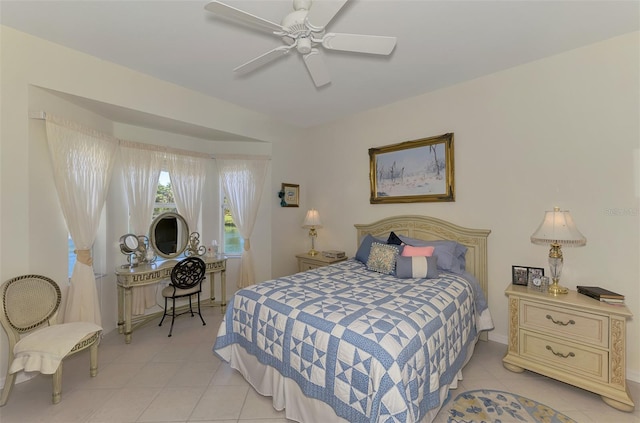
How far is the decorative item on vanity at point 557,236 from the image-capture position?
2.08 metres

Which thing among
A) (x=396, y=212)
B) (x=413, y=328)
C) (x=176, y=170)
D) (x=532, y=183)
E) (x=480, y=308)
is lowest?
(x=480, y=308)

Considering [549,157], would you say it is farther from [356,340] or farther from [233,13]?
[233,13]

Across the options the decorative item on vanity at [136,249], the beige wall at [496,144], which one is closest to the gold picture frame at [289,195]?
the beige wall at [496,144]

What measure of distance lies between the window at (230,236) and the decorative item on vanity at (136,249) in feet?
3.34

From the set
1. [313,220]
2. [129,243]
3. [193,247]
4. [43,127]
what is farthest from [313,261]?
[43,127]

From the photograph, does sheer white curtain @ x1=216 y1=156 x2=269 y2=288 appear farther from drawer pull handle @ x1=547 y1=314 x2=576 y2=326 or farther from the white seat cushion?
drawer pull handle @ x1=547 y1=314 x2=576 y2=326

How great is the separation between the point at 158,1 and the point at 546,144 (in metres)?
3.46

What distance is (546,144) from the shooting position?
251 cm

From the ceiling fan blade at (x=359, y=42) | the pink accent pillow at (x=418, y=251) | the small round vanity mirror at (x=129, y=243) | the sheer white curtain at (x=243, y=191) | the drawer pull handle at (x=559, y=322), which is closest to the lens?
the ceiling fan blade at (x=359, y=42)

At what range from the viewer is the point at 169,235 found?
3.61m

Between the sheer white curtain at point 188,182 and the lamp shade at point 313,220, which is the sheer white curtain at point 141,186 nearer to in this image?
the sheer white curtain at point 188,182

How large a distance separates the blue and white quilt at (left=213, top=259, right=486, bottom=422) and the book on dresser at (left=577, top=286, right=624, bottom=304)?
83cm

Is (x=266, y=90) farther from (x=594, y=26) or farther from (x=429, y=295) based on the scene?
(x=594, y=26)

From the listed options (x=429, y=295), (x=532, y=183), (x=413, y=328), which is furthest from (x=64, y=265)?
(x=532, y=183)
